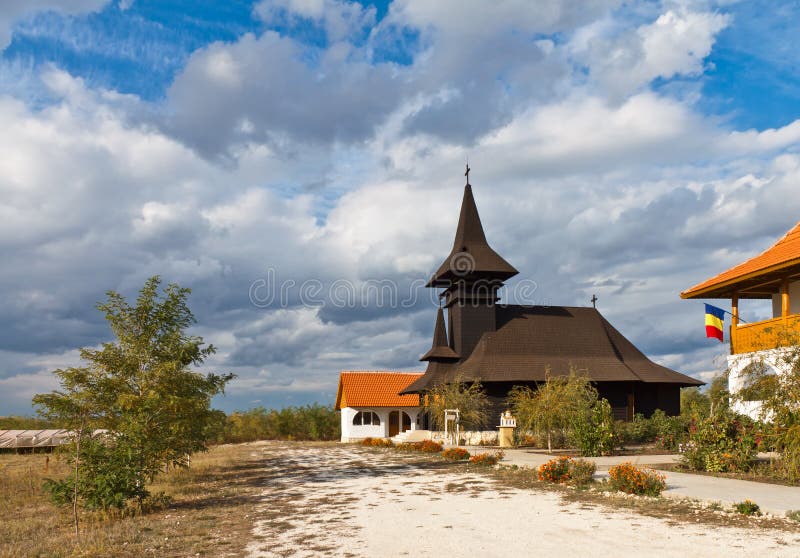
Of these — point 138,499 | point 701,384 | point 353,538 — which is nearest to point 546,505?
point 353,538

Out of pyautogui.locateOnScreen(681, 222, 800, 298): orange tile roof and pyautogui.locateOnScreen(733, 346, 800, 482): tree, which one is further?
pyautogui.locateOnScreen(681, 222, 800, 298): orange tile roof

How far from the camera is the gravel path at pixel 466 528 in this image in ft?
29.8

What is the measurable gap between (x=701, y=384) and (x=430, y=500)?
27.8 metres

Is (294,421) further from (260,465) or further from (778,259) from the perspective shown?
(778,259)

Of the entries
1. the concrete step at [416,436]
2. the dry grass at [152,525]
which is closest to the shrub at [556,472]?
the dry grass at [152,525]

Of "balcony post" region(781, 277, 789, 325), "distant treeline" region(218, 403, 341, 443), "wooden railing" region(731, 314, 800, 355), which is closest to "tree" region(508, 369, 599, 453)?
"wooden railing" region(731, 314, 800, 355)

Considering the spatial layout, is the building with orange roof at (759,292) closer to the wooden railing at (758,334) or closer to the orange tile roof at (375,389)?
the wooden railing at (758,334)

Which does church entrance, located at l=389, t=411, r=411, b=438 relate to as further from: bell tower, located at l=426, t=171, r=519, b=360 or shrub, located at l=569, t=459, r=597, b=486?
shrub, located at l=569, t=459, r=597, b=486

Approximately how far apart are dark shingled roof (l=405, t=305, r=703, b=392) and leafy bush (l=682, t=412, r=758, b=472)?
15.6 meters

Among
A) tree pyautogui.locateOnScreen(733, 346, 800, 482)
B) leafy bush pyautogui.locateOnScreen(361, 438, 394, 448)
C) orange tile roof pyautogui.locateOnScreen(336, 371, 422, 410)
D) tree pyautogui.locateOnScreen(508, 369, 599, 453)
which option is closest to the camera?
tree pyautogui.locateOnScreen(733, 346, 800, 482)

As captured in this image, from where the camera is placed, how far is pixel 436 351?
38.0 m

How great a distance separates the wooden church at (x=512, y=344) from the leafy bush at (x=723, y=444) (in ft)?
53.3

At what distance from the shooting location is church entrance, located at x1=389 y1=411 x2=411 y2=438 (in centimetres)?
4634

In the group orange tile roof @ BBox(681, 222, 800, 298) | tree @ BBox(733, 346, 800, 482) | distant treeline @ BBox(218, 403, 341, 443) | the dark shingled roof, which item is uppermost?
orange tile roof @ BBox(681, 222, 800, 298)
